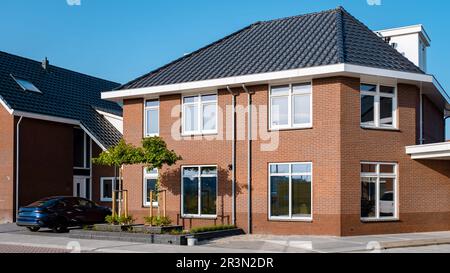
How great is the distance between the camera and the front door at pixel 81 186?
30.5 m

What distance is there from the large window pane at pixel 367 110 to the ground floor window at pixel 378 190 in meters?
1.48

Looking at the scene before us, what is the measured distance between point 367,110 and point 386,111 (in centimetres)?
82

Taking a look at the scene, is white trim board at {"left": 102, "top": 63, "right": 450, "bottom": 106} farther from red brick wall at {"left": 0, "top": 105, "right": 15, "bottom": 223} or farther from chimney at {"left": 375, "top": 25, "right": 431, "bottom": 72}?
red brick wall at {"left": 0, "top": 105, "right": 15, "bottom": 223}

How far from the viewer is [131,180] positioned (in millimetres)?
24391

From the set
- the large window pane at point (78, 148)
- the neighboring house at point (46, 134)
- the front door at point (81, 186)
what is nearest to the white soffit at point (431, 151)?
the neighboring house at point (46, 134)

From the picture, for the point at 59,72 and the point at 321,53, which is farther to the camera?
the point at 59,72

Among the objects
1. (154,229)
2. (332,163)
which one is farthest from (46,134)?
(332,163)

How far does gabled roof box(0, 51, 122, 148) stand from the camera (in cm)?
2861

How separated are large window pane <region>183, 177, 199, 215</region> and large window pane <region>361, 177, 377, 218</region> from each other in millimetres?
6251

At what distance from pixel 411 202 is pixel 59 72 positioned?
22170 mm

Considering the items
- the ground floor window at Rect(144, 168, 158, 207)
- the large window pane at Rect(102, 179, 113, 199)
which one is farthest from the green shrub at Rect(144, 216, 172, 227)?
the large window pane at Rect(102, 179, 113, 199)

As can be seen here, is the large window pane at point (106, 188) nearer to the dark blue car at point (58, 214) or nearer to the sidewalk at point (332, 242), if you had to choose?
the dark blue car at point (58, 214)
